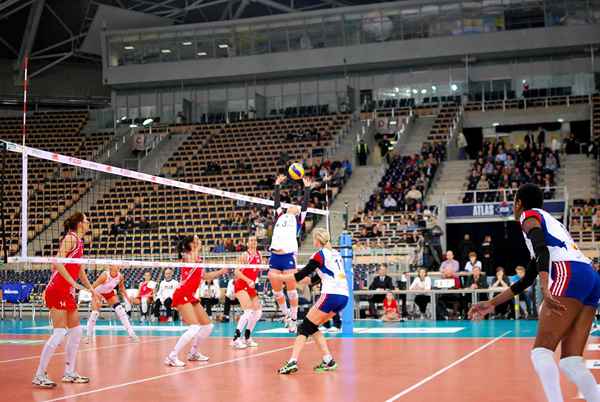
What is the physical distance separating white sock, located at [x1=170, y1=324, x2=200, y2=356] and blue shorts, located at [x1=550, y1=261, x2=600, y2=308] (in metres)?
5.85

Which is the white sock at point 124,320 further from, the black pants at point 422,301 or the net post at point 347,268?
the black pants at point 422,301

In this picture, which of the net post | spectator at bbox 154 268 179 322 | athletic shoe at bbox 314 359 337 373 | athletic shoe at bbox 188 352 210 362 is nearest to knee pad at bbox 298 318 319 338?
athletic shoe at bbox 314 359 337 373

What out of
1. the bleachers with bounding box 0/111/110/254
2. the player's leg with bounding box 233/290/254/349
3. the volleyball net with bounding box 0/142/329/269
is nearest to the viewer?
the player's leg with bounding box 233/290/254/349

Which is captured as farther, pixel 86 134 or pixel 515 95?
pixel 86 134

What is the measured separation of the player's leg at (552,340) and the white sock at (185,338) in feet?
18.9

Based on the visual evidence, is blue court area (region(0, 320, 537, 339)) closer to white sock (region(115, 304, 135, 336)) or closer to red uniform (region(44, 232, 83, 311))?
white sock (region(115, 304, 135, 336))

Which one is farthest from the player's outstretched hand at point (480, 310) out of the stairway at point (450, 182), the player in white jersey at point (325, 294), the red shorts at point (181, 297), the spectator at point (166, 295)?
the stairway at point (450, 182)

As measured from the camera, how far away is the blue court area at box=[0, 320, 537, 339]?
15.3 metres

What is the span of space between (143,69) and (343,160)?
49.6 feet

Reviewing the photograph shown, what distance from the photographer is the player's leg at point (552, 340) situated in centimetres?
545

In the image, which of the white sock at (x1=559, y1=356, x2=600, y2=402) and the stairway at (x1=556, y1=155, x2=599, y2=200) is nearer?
the white sock at (x1=559, y1=356, x2=600, y2=402)

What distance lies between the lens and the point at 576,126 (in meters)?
41.5

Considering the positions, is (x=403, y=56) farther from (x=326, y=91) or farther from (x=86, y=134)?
(x=86, y=134)

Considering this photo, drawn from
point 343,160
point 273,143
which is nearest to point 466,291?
point 343,160
